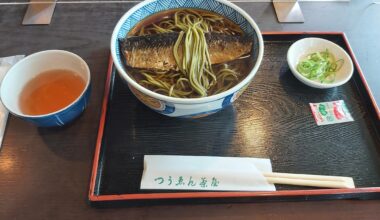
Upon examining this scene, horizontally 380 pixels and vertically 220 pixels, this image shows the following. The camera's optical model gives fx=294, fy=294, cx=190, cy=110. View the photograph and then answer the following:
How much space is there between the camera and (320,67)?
1068mm

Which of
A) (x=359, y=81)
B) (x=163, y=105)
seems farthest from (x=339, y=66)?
(x=163, y=105)

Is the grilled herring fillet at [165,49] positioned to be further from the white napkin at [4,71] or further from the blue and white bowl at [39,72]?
the white napkin at [4,71]

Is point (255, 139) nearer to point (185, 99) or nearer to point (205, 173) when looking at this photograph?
point (205, 173)

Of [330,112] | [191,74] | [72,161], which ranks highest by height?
[191,74]

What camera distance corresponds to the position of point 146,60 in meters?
0.90

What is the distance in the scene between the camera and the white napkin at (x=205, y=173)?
82cm

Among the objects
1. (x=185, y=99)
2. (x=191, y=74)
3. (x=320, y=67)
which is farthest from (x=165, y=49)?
(x=320, y=67)

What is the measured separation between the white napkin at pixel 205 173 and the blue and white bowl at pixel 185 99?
14cm

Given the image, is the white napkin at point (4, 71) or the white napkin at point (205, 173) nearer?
the white napkin at point (205, 173)

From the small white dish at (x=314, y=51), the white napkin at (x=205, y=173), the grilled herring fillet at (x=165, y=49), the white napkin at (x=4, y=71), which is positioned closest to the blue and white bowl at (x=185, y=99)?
the grilled herring fillet at (x=165, y=49)

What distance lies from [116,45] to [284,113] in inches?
23.1

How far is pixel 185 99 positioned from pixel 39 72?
0.52m

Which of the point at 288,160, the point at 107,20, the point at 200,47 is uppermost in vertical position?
the point at 200,47

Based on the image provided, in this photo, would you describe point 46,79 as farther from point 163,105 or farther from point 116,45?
point 163,105
